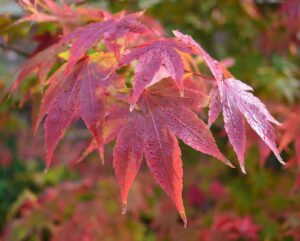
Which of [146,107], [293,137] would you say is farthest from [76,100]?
[293,137]

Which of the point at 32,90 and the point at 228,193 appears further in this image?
the point at 228,193

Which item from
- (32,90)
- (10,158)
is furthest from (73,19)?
(10,158)

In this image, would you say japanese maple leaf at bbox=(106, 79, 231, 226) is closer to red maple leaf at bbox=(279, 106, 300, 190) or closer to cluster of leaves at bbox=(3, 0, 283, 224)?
cluster of leaves at bbox=(3, 0, 283, 224)

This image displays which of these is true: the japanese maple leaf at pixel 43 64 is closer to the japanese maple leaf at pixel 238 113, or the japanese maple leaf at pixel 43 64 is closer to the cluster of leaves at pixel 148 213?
the japanese maple leaf at pixel 238 113

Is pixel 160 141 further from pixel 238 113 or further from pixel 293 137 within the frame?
pixel 293 137

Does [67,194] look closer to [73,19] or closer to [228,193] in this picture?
[228,193]

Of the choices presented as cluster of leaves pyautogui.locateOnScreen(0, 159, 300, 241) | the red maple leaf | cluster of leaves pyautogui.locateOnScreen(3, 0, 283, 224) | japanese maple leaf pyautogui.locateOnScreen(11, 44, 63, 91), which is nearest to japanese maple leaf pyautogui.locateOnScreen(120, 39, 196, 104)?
cluster of leaves pyautogui.locateOnScreen(3, 0, 283, 224)
